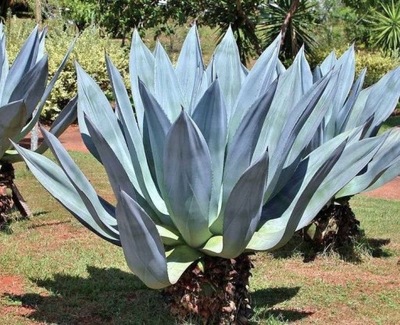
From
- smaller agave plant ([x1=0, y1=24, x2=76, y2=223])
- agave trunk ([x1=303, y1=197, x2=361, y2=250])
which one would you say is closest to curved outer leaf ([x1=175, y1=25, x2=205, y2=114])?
smaller agave plant ([x1=0, y1=24, x2=76, y2=223])

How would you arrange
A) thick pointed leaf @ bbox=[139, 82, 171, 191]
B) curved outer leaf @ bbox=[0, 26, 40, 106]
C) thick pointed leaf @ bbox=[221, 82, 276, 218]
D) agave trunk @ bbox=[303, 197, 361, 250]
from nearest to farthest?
thick pointed leaf @ bbox=[221, 82, 276, 218] → thick pointed leaf @ bbox=[139, 82, 171, 191] → curved outer leaf @ bbox=[0, 26, 40, 106] → agave trunk @ bbox=[303, 197, 361, 250]

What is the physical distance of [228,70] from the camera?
449 cm

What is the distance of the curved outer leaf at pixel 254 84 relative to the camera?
13.7ft

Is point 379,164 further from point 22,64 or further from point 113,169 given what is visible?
point 22,64

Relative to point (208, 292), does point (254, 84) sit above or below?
above

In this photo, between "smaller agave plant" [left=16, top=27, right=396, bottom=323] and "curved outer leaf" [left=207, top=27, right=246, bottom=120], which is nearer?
"smaller agave plant" [left=16, top=27, right=396, bottom=323]

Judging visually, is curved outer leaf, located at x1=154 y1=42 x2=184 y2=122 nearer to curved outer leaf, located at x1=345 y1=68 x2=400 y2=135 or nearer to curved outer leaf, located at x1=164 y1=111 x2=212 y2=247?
curved outer leaf, located at x1=164 y1=111 x2=212 y2=247

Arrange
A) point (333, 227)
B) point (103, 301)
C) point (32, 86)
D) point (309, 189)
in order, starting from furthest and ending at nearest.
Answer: point (333, 227) → point (32, 86) → point (103, 301) → point (309, 189)

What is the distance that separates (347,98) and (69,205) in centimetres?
342

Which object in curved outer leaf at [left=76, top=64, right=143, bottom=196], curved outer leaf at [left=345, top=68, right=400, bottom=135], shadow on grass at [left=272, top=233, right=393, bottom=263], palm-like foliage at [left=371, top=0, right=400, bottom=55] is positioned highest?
palm-like foliage at [left=371, top=0, right=400, bottom=55]

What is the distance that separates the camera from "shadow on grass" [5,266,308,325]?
477 cm

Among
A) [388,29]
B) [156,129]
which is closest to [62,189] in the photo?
[156,129]

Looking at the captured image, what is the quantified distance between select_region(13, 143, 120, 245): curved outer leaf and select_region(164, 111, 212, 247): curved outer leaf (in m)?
0.43

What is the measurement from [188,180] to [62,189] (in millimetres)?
787
